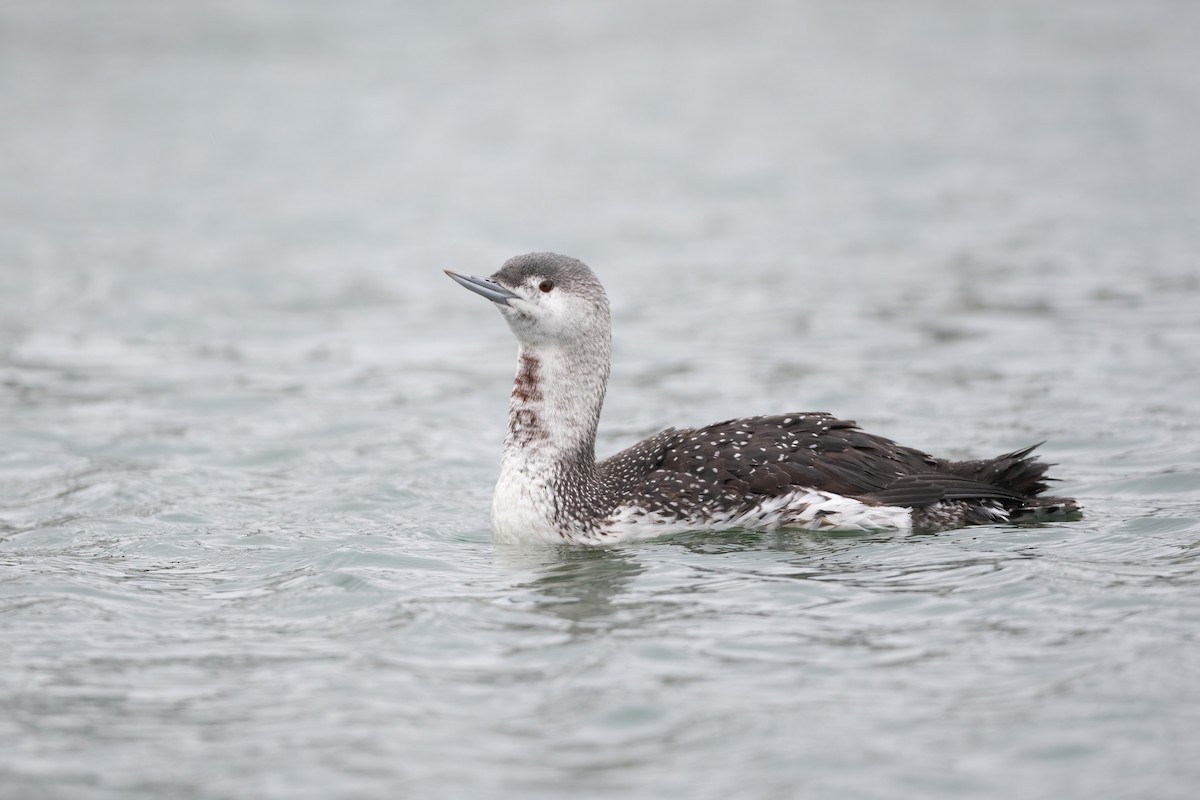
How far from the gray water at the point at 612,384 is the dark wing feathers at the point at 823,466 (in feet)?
0.82

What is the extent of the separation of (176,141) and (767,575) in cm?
1401

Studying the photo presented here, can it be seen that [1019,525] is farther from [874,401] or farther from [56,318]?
[56,318]

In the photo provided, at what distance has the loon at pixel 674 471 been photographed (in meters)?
7.08

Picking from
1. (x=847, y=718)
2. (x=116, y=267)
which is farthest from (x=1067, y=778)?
(x=116, y=267)

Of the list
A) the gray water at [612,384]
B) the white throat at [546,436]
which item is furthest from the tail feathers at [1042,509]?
the white throat at [546,436]

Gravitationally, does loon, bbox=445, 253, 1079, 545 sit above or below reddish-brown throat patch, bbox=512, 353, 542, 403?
below

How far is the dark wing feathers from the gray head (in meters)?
0.72

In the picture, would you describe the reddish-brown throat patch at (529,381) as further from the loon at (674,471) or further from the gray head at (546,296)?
the gray head at (546,296)

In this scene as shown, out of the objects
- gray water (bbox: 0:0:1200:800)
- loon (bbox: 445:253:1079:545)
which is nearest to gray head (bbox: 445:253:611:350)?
loon (bbox: 445:253:1079:545)

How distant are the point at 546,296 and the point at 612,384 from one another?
3854 millimetres

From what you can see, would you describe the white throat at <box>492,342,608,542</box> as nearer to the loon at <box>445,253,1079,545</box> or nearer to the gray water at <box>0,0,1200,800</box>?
the loon at <box>445,253,1079,545</box>

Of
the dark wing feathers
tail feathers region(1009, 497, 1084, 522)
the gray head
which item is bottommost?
tail feathers region(1009, 497, 1084, 522)

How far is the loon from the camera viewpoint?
7082 millimetres

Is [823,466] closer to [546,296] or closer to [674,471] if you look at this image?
[674,471]
